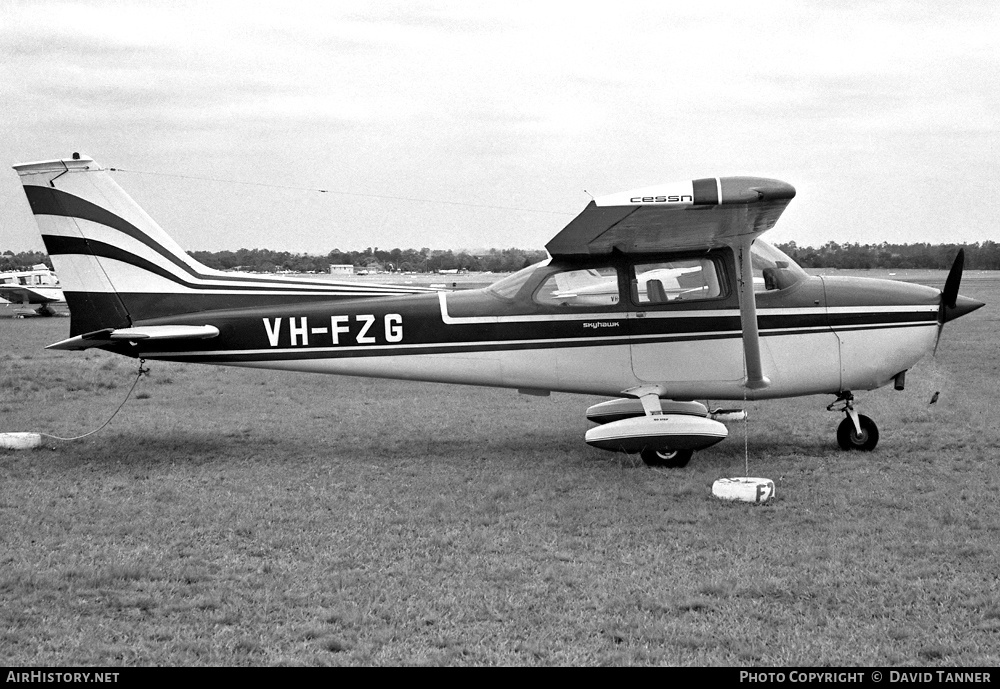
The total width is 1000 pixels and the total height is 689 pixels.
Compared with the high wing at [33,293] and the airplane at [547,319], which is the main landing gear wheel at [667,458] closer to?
the airplane at [547,319]

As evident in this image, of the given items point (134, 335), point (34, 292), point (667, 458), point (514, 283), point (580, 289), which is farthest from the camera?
point (34, 292)

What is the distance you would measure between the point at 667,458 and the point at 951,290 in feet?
10.5

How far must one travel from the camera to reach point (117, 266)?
8984mm

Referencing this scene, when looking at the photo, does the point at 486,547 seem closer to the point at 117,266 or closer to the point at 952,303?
the point at 117,266

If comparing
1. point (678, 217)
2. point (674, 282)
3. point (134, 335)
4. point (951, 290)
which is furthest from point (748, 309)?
point (134, 335)

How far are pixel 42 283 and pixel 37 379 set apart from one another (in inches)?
1216

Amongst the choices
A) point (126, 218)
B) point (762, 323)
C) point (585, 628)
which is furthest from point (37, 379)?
point (585, 628)

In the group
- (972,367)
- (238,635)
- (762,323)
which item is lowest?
(972,367)

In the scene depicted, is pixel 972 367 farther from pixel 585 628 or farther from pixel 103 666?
pixel 103 666

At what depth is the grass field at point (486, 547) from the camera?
4.25 m

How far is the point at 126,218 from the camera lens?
353 inches

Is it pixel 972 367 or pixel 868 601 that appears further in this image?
pixel 972 367

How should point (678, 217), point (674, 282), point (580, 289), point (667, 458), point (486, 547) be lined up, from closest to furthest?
point (486, 547)
point (678, 217)
point (667, 458)
point (674, 282)
point (580, 289)

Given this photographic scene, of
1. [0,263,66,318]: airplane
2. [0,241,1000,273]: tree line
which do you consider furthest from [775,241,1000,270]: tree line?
[0,263,66,318]: airplane
